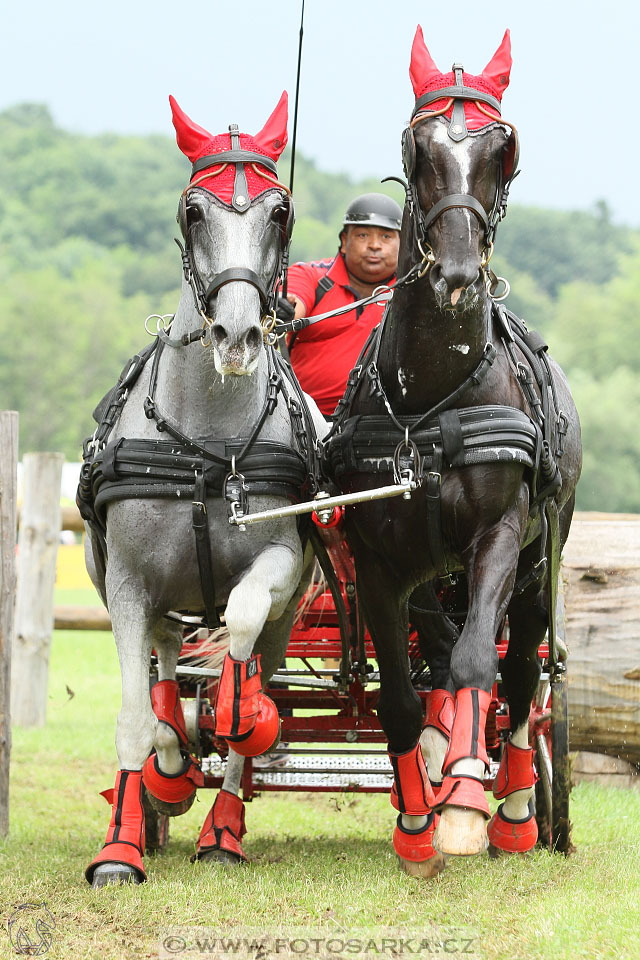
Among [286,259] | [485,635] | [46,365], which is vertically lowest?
[485,635]

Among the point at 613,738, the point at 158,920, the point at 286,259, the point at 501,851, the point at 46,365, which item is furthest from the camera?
the point at 46,365

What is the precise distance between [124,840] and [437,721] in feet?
4.21

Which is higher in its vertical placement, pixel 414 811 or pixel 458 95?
pixel 458 95

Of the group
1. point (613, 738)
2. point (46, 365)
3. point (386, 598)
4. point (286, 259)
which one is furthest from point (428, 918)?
point (46, 365)

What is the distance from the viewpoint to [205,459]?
4543 millimetres

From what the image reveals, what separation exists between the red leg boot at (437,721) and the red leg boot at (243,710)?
747 millimetres

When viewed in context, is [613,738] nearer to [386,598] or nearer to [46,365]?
[386,598]

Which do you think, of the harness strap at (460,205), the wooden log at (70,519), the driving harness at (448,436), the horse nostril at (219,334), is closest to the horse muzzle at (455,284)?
the harness strap at (460,205)

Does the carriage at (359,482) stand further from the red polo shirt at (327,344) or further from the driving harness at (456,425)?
the red polo shirt at (327,344)

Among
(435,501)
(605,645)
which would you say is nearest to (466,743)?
(435,501)

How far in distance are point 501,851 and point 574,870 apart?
457 millimetres

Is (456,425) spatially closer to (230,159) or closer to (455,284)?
(455,284)

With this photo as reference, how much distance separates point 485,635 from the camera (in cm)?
412

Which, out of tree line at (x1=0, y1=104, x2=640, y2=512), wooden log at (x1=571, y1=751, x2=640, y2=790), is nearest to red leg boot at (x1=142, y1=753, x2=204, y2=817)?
wooden log at (x1=571, y1=751, x2=640, y2=790)
